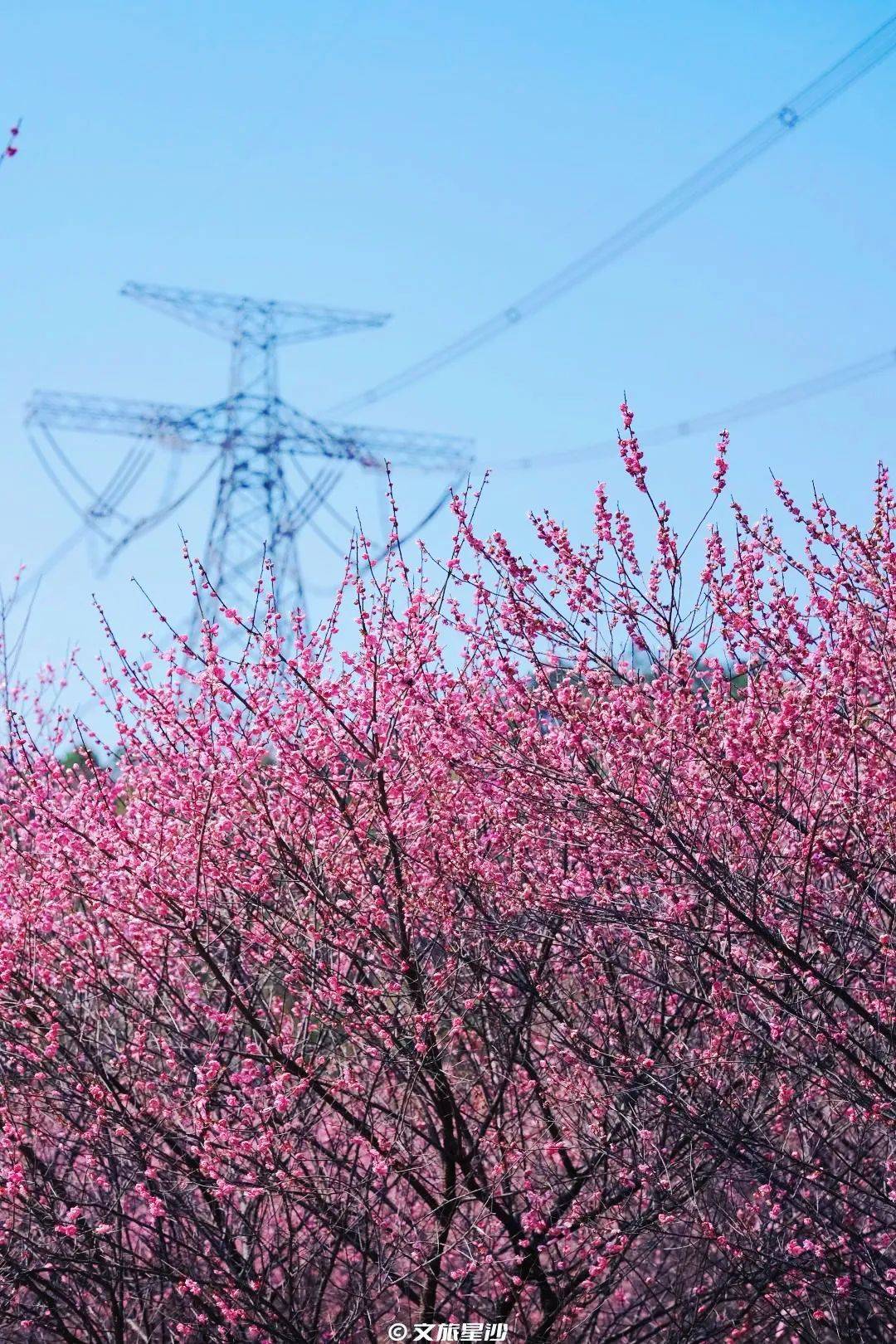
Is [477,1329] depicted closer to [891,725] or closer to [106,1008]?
[106,1008]

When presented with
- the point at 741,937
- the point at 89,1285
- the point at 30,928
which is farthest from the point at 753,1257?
the point at 30,928

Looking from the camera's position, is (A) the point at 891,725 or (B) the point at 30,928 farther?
(B) the point at 30,928

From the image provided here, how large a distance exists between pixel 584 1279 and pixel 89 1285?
7.35ft

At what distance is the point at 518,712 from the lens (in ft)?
18.3

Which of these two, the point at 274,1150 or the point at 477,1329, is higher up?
the point at 274,1150

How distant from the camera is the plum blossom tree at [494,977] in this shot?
5.10 metres

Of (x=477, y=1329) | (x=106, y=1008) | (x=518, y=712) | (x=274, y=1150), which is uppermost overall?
(x=518, y=712)

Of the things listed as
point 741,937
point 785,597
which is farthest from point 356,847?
point 785,597

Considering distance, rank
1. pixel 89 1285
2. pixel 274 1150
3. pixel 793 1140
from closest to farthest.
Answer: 1. pixel 274 1150
2. pixel 89 1285
3. pixel 793 1140

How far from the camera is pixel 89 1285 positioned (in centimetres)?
595

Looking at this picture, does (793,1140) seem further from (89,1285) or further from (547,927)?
(89,1285)

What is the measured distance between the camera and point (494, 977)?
5.96 meters

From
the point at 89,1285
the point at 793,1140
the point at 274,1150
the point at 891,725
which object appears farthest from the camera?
the point at 793,1140

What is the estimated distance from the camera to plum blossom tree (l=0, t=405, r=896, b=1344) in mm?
5098
